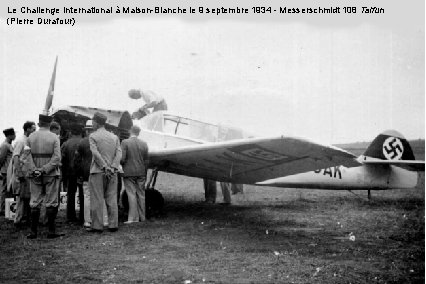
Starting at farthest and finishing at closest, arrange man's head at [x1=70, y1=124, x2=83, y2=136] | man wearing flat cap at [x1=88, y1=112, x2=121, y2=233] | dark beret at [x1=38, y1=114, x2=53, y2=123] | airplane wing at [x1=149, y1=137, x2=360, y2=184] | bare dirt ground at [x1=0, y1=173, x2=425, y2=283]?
man's head at [x1=70, y1=124, x2=83, y2=136] < man wearing flat cap at [x1=88, y1=112, x2=121, y2=233] < dark beret at [x1=38, y1=114, x2=53, y2=123] < airplane wing at [x1=149, y1=137, x2=360, y2=184] < bare dirt ground at [x1=0, y1=173, x2=425, y2=283]

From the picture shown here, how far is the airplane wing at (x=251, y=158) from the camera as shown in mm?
4855

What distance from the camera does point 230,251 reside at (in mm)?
4570

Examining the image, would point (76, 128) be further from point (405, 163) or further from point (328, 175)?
point (405, 163)

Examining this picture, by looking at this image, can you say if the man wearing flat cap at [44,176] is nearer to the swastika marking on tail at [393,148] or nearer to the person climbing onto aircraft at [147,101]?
the person climbing onto aircraft at [147,101]

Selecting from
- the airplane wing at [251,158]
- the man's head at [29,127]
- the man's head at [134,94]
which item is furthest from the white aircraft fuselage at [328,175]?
the man's head at [29,127]

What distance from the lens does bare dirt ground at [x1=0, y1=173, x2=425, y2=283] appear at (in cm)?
357

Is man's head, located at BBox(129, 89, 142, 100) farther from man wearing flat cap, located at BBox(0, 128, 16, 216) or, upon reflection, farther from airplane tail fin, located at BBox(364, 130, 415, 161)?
airplane tail fin, located at BBox(364, 130, 415, 161)

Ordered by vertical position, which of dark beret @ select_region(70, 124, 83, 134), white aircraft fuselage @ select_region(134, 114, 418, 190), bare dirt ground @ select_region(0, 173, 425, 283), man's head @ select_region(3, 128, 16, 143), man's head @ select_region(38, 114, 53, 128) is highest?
man's head @ select_region(38, 114, 53, 128)

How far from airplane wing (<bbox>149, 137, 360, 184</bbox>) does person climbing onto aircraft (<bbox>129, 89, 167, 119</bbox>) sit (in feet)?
4.51

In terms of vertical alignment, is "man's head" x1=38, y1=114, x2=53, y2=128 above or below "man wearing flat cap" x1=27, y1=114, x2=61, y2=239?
above

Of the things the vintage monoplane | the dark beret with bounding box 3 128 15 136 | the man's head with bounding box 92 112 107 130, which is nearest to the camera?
the vintage monoplane

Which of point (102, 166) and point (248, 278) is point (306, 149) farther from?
point (102, 166)

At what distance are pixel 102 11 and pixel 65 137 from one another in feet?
9.37

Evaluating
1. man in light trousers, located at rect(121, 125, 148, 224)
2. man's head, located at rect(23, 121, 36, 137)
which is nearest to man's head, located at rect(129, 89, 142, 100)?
man in light trousers, located at rect(121, 125, 148, 224)
